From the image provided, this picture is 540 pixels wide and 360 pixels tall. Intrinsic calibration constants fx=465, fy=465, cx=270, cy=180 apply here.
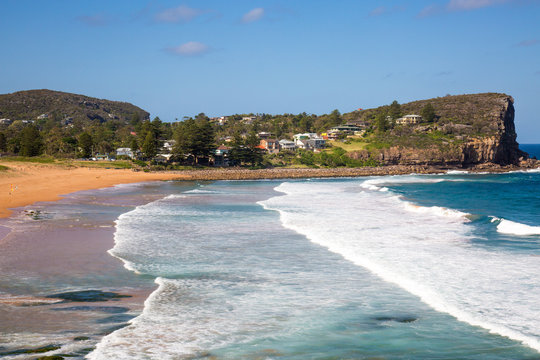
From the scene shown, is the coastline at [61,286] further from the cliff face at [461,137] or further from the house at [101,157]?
the cliff face at [461,137]

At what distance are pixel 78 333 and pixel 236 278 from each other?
5999 millimetres

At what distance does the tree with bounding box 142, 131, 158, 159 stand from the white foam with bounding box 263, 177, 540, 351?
2546 inches

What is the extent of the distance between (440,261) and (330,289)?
233 inches

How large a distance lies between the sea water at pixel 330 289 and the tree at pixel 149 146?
66164mm

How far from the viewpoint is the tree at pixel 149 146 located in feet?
301

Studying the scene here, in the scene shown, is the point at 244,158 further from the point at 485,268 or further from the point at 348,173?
the point at 485,268

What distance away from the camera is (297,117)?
198 metres

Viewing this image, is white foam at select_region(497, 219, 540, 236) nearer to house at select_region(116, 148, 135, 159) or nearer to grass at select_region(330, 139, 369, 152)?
house at select_region(116, 148, 135, 159)

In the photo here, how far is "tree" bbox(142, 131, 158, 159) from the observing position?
301ft

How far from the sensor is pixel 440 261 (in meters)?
17.5

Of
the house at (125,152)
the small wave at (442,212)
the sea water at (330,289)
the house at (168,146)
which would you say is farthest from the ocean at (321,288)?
the house at (125,152)

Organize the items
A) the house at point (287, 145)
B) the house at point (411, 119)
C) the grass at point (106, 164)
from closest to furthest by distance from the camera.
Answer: the grass at point (106, 164), the house at point (287, 145), the house at point (411, 119)

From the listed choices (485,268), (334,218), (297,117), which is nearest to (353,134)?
(297,117)

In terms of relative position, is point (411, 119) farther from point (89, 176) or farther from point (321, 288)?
point (321, 288)
